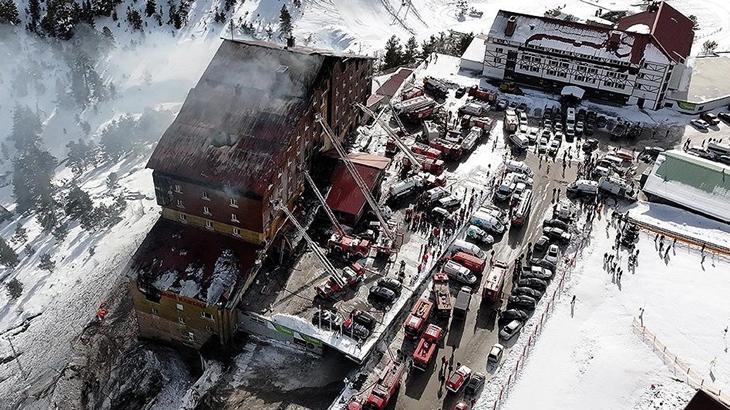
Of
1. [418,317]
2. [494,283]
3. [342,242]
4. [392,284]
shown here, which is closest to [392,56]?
[342,242]

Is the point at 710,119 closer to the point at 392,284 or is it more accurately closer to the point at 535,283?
the point at 535,283

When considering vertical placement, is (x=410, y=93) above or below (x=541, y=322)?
above

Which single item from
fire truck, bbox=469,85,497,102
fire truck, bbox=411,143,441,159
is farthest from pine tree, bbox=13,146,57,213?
fire truck, bbox=469,85,497,102

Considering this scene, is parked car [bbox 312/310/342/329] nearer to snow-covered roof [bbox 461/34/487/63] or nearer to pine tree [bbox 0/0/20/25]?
snow-covered roof [bbox 461/34/487/63]

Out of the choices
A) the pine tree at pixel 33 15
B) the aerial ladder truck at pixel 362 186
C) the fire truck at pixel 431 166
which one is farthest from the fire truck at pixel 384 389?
the pine tree at pixel 33 15

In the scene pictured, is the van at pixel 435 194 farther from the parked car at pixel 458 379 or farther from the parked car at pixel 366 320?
the parked car at pixel 458 379

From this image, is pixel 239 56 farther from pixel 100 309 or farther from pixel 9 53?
pixel 9 53

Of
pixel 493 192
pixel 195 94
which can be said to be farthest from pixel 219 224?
pixel 493 192
